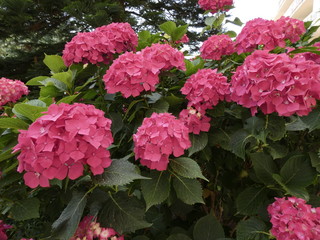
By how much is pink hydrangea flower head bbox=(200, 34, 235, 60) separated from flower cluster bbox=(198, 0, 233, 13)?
85 centimetres

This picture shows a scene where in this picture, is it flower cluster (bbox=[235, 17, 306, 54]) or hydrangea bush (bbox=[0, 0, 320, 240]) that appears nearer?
hydrangea bush (bbox=[0, 0, 320, 240])

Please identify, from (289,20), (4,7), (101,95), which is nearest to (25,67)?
(4,7)

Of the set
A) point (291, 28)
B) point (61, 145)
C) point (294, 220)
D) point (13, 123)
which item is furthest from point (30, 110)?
point (291, 28)

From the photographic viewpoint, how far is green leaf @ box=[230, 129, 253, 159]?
1042 millimetres

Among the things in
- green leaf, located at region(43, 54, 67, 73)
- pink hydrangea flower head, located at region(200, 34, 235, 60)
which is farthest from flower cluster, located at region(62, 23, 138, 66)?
pink hydrangea flower head, located at region(200, 34, 235, 60)

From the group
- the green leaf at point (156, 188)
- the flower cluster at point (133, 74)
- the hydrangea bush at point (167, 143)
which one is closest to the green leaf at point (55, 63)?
the hydrangea bush at point (167, 143)

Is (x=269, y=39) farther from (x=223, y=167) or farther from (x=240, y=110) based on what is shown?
(x=223, y=167)

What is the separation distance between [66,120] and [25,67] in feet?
21.1

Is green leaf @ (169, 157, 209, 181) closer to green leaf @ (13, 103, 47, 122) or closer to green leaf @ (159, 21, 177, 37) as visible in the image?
green leaf @ (13, 103, 47, 122)

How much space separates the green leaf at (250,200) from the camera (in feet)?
3.64

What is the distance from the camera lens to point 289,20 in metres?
1.39

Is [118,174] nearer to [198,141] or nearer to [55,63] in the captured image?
[198,141]

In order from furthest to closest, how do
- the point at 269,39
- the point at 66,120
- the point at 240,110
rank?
the point at 269,39
the point at 240,110
the point at 66,120

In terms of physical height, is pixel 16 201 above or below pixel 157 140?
below
